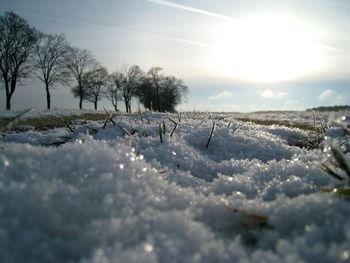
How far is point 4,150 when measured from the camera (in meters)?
1.58

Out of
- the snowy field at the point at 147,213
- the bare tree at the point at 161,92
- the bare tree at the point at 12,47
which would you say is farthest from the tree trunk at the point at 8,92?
the snowy field at the point at 147,213

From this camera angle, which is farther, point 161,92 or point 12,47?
point 161,92

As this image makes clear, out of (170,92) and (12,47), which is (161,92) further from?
(12,47)

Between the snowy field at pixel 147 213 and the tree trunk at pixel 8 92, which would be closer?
the snowy field at pixel 147 213

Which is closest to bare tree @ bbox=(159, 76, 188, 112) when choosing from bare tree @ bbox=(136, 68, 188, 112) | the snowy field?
bare tree @ bbox=(136, 68, 188, 112)

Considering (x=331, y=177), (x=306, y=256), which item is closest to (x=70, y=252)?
(x=306, y=256)

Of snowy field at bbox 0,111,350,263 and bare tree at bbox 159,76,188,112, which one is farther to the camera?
bare tree at bbox 159,76,188,112

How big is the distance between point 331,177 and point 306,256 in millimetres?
785

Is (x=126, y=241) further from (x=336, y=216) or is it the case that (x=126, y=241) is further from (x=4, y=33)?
(x=4, y=33)

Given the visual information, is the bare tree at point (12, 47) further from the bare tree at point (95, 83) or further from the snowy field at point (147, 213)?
the snowy field at point (147, 213)

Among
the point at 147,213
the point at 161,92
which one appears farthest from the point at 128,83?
the point at 147,213

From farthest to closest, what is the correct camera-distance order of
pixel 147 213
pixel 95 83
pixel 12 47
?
1. pixel 95 83
2. pixel 12 47
3. pixel 147 213

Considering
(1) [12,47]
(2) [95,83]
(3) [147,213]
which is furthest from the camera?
(2) [95,83]

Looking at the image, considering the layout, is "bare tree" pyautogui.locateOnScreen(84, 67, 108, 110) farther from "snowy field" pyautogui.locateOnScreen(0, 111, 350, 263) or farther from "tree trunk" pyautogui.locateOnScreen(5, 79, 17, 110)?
"snowy field" pyautogui.locateOnScreen(0, 111, 350, 263)
